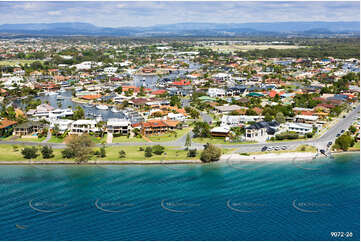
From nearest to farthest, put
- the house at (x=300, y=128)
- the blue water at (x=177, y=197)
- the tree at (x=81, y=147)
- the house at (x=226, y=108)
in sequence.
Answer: the blue water at (x=177, y=197) < the tree at (x=81, y=147) < the house at (x=300, y=128) < the house at (x=226, y=108)

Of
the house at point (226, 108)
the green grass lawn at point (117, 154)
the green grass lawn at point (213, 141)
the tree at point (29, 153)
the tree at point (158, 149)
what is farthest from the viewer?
the house at point (226, 108)

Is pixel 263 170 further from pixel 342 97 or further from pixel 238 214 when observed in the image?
pixel 342 97

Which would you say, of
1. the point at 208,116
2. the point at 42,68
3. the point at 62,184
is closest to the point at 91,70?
the point at 42,68
